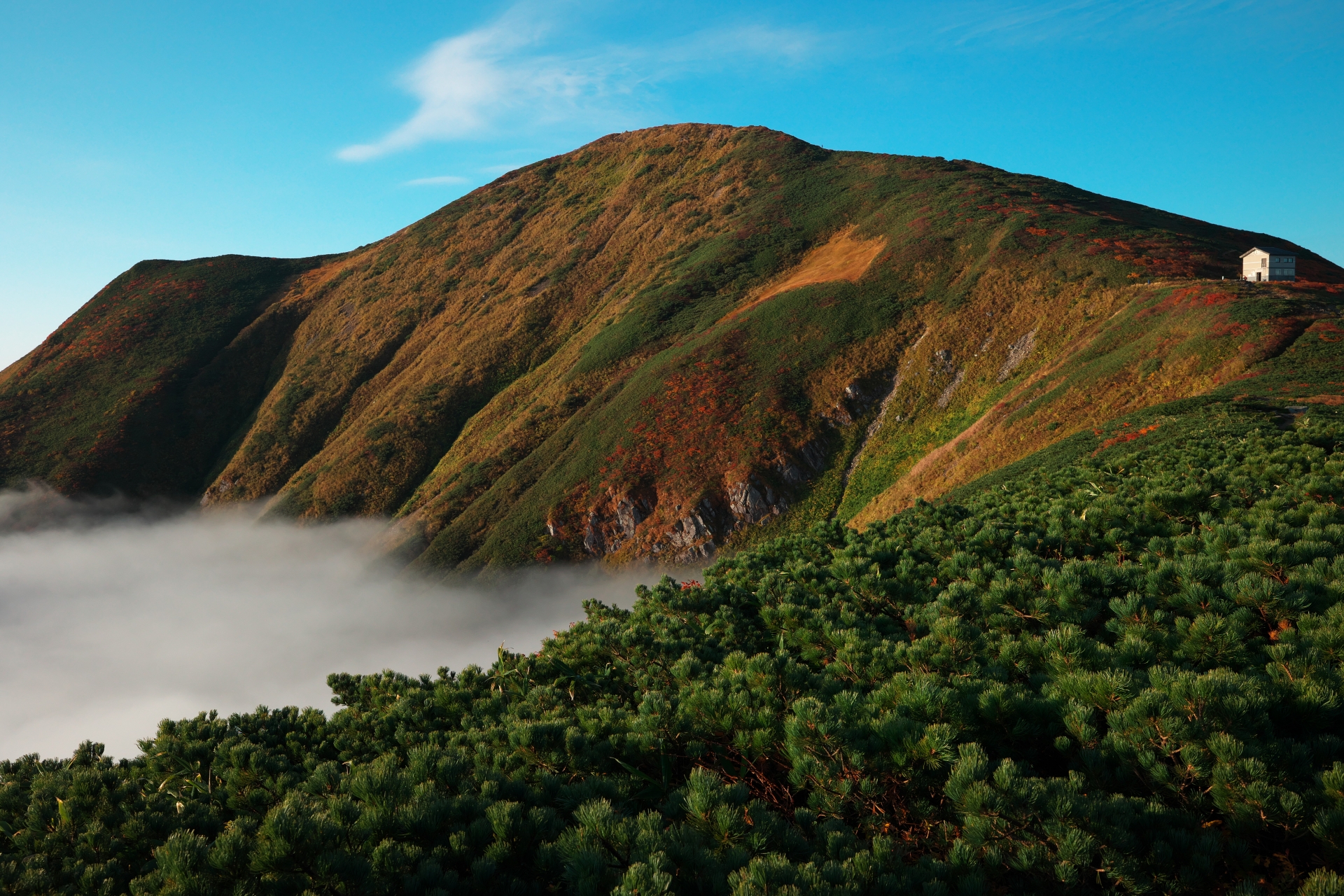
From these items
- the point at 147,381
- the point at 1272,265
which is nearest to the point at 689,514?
the point at 1272,265

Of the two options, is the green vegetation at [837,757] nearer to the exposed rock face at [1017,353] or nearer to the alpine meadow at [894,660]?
A: the alpine meadow at [894,660]

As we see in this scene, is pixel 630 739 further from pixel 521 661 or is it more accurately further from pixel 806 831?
pixel 521 661

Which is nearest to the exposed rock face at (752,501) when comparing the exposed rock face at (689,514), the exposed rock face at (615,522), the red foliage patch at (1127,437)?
the exposed rock face at (689,514)

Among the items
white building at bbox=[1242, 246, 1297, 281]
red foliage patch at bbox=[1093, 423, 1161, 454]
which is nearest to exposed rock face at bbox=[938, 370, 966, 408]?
white building at bbox=[1242, 246, 1297, 281]

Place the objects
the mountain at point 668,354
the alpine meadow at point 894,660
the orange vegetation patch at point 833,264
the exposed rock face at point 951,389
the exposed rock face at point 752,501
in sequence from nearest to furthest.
A: the alpine meadow at point 894,660 → the mountain at point 668,354 → the exposed rock face at point 752,501 → the exposed rock face at point 951,389 → the orange vegetation patch at point 833,264

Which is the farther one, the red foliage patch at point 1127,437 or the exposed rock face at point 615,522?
the exposed rock face at point 615,522

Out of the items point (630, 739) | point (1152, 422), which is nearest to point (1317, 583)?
point (630, 739)
